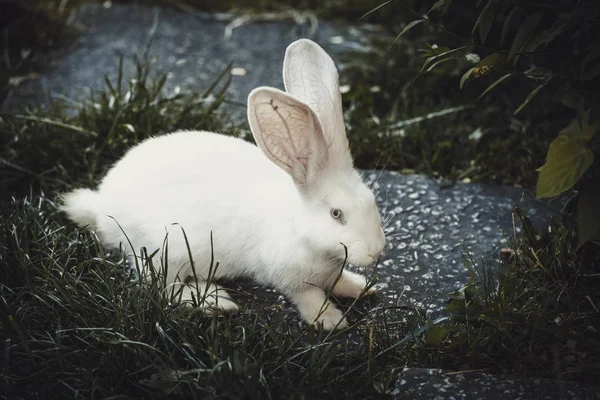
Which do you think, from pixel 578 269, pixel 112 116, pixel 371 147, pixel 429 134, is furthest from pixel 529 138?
pixel 112 116

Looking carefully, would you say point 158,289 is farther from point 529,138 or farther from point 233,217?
point 529,138

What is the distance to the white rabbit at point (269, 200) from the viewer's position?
254 centimetres

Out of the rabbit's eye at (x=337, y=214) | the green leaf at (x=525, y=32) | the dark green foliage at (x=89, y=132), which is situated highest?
the green leaf at (x=525, y=32)

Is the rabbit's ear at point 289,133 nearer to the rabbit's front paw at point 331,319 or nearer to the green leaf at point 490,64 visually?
the rabbit's front paw at point 331,319

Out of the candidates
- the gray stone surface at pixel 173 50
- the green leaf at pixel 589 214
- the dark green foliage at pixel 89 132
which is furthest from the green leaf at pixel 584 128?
the gray stone surface at pixel 173 50

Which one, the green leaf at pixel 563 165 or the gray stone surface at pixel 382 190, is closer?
the green leaf at pixel 563 165

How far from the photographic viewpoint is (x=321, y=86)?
2650mm

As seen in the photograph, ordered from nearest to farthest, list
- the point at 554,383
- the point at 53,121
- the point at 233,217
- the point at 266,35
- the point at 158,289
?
the point at 554,383 → the point at 158,289 → the point at 233,217 → the point at 53,121 → the point at 266,35

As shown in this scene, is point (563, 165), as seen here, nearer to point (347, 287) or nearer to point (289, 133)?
point (289, 133)

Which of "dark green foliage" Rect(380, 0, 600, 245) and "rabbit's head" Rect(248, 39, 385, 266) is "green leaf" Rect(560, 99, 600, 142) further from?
"rabbit's head" Rect(248, 39, 385, 266)

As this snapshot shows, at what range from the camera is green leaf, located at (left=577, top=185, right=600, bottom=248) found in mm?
2354

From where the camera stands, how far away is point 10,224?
297cm

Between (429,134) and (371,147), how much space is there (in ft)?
1.07

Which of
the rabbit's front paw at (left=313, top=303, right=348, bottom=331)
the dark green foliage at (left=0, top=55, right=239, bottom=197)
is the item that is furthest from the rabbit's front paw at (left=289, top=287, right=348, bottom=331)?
the dark green foliage at (left=0, top=55, right=239, bottom=197)
